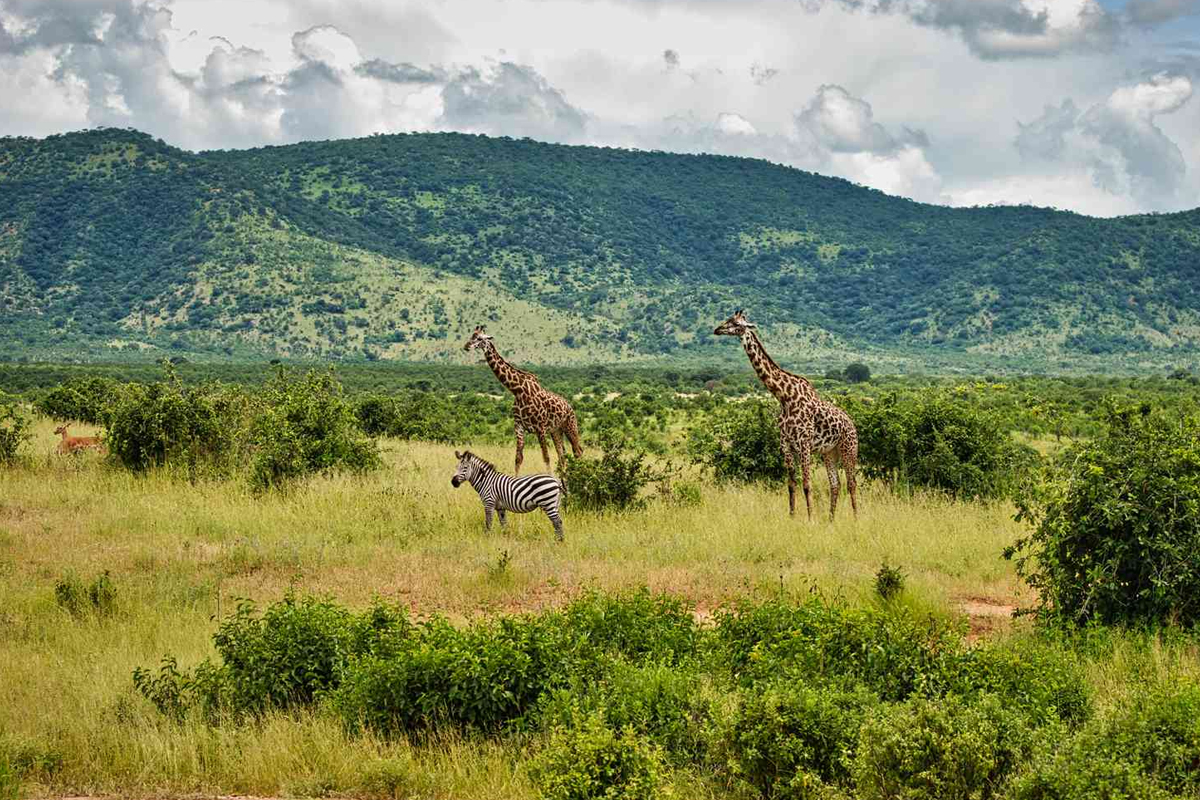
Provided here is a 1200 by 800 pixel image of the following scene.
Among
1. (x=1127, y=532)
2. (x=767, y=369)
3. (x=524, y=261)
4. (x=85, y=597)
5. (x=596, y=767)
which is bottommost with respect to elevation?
(x=596, y=767)

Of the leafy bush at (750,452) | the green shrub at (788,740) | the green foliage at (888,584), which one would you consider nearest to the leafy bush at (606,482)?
the leafy bush at (750,452)

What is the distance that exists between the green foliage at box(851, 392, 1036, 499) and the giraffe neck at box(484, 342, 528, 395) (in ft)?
19.1

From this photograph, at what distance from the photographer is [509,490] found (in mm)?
14461

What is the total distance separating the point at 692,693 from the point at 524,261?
128m

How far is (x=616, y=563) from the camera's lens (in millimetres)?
13148

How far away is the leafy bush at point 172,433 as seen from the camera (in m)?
18.4

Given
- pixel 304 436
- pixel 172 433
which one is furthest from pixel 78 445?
pixel 304 436

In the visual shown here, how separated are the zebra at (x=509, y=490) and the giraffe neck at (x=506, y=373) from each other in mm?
5209

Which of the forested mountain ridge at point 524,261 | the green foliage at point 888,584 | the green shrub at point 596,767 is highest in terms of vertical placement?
the forested mountain ridge at point 524,261

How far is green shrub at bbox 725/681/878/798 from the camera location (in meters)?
7.05

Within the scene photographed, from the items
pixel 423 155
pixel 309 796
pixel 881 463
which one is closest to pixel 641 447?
pixel 881 463

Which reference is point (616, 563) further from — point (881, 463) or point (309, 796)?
point (881, 463)

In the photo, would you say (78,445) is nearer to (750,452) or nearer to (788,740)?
(750,452)

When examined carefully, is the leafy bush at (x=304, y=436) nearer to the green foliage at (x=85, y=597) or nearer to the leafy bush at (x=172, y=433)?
the leafy bush at (x=172, y=433)
